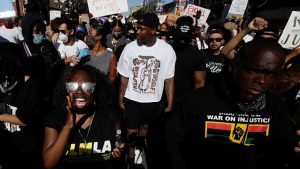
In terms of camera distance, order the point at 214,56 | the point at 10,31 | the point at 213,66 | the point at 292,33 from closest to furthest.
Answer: the point at 292,33, the point at 213,66, the point at 214,56, the point at 10,31

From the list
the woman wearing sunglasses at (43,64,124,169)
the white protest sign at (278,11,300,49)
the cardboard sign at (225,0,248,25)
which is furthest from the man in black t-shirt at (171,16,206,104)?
the cardboard sign at (225,0,248,25)

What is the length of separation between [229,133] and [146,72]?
235 centimetres

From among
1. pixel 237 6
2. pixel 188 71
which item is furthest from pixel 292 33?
pixel 237 6

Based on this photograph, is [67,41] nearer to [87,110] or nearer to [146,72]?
[146,72]

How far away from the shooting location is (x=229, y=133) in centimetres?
240

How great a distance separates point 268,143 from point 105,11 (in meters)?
6.73

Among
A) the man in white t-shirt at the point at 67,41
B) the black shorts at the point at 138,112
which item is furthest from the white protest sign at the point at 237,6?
the black shorts at the point at 138,112

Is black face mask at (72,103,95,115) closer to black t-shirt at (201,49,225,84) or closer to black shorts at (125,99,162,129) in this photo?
black shorts at (125,99,162,129)

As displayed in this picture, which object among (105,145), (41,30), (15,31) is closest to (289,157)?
(105,145)

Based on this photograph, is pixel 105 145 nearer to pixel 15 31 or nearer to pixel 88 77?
pixel 88 77

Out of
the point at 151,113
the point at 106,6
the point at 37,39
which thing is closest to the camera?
the point at 151,113

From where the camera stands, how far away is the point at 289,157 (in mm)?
2434

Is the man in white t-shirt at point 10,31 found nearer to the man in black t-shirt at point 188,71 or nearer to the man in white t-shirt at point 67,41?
the man in white t-shirt at point 67,41

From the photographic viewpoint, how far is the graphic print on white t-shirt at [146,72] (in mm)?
4617
